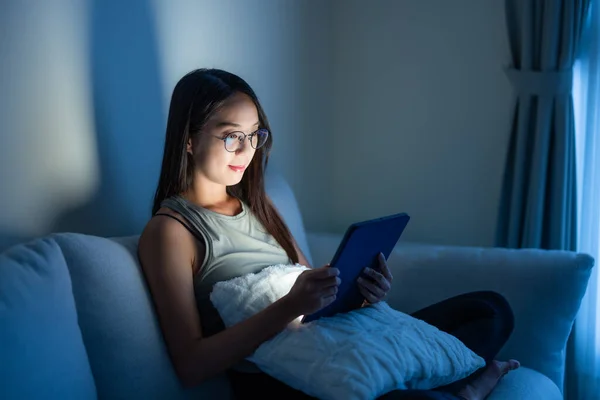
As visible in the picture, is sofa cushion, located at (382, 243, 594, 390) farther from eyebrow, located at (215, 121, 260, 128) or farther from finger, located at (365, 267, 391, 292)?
eyebrow, located at (215, 121, 260, 128)

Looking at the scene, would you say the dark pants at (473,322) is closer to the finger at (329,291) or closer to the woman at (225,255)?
the woman at (225,255)

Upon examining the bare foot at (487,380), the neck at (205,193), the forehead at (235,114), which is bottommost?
the bare foot at (487,380)

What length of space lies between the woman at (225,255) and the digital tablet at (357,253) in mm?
28

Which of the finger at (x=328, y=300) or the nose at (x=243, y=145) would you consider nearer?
the finger at (x=328, y=300)

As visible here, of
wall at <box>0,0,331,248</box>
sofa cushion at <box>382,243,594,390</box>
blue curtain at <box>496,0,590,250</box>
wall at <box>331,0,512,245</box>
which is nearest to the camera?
wall at <box>0,0,331,248</box>

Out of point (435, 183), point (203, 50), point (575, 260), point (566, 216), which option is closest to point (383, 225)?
point (575, 260)

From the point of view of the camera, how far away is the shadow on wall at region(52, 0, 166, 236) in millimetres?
1586

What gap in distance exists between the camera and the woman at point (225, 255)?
129 cm

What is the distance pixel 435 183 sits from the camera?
2.52m

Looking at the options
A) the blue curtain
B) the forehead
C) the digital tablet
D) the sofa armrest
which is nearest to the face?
the forehead

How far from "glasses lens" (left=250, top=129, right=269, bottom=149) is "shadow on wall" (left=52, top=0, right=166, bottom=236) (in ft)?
1.25

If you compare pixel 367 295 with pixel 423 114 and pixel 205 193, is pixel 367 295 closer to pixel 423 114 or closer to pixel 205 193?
pixel 205 193

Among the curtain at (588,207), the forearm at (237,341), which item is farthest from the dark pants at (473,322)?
the curtain at (588,207)

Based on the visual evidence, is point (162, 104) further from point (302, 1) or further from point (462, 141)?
point (462, 141)
